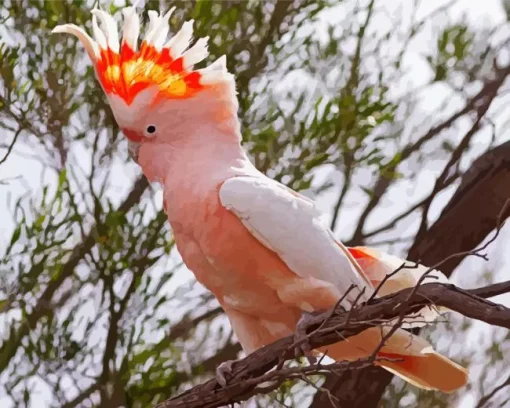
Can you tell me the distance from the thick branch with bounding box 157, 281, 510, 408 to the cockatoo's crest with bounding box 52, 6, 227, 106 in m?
0.37

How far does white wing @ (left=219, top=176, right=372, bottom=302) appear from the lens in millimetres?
972

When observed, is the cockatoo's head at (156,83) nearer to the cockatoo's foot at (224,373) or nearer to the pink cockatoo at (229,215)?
the pink cockatoo at (229,215)

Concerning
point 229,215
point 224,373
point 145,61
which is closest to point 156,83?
point 145,61

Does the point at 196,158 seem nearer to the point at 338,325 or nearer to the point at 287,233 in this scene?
the point at 287,233

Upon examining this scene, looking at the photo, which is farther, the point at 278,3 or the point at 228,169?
the point at 278,3

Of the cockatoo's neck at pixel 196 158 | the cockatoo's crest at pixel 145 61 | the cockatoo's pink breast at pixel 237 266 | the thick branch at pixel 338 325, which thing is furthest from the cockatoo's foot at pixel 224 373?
the cockatoo's crest at pixel 145 61

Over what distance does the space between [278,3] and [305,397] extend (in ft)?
2.56

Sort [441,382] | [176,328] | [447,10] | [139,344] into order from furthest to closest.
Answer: [447,10] < [176,328] < [139,344] < [441,382]

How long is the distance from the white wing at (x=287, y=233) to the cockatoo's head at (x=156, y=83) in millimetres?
120

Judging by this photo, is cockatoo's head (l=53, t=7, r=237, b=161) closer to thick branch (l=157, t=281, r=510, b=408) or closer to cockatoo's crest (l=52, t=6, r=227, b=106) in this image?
cockatoo's crest (l=52, t=6, r=227, b=106)

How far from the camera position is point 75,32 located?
3.51 feet

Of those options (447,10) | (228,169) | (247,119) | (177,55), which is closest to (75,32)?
(177,55)

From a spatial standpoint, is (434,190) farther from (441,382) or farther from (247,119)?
(441,382)

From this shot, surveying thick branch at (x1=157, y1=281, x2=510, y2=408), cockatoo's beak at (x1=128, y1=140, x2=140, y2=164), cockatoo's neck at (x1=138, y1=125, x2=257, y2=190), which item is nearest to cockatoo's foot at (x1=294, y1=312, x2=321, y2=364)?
thick branch at (x1=157, y1=281, x2=510, y2=408)
